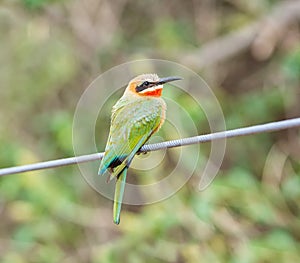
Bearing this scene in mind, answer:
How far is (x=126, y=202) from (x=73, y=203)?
1.87ft

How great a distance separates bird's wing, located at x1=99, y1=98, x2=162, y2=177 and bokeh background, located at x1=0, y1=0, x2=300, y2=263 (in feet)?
4.90

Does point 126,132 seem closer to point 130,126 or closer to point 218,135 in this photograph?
point 130,126

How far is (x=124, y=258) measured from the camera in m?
3.60

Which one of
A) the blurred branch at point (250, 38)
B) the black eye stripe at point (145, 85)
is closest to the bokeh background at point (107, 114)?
the blurred branch at point (250, 38)

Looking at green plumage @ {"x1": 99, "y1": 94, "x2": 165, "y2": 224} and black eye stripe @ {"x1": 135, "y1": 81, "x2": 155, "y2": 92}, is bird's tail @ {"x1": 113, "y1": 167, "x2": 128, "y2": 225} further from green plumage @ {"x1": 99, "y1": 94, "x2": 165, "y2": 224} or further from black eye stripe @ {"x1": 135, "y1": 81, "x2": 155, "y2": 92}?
black eye stripe @ {"x1": 135, "y1": 81, "x2": 155, "y2": 92}

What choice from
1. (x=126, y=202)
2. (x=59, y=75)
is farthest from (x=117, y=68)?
(x=126, y=202)

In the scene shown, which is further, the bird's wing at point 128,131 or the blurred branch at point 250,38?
the blurred branch at point 250,38

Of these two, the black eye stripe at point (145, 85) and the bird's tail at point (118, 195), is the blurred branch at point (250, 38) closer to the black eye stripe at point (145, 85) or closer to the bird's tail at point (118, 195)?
the black eye stripe at point (145, 85)

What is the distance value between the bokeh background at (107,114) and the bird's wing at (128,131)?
1.49 metres

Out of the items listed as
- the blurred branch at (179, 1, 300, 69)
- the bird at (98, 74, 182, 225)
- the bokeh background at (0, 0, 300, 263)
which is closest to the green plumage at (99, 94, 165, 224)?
the bird at (98, 74, 182, 225)

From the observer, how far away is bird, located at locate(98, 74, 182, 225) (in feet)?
7.08

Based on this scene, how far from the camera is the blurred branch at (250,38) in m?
4.59

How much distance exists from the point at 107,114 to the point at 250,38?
109 cm

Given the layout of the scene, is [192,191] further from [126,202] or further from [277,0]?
[277,0]
